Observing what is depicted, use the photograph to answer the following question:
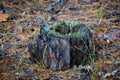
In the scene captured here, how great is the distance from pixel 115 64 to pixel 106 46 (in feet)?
1.30

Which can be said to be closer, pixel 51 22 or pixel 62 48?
pixel 62 48

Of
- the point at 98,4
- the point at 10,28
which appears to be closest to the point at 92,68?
the point at 10,28

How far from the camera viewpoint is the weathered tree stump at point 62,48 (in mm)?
2373

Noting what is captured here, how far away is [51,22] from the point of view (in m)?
3.38

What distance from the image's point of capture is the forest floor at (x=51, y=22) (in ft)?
7.74

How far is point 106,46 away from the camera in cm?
278

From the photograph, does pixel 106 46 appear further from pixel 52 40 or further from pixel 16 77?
pixel 16 77

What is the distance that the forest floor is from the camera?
236 centimetres

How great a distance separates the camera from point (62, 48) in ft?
7.79

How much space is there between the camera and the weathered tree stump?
2.37 metres

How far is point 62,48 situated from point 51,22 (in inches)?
41.6

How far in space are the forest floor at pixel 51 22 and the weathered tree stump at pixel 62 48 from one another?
3.1 inches

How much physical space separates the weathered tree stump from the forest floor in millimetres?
78

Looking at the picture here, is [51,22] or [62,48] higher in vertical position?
Result: [51,22]
